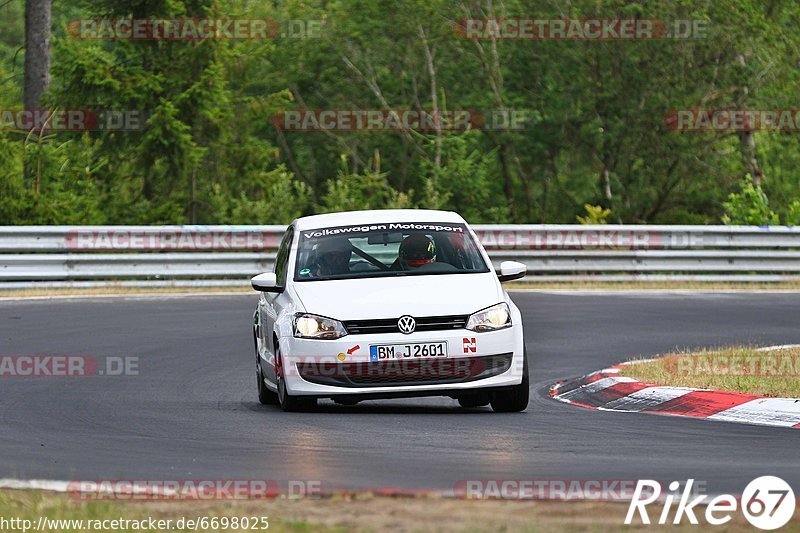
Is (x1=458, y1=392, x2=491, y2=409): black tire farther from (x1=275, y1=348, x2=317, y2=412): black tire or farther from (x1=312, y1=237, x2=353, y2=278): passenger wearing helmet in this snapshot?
(x1=312, y1=237, x2=353, y2=278): passenger wearing helmet

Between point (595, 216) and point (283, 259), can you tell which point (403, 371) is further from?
point (595, 216)

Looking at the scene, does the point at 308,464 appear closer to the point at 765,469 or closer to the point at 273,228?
the point at 765,469

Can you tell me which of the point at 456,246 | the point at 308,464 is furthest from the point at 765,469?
the point at 456,246

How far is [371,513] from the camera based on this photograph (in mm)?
6770

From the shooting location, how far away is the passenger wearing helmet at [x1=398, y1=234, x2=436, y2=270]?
487 inches

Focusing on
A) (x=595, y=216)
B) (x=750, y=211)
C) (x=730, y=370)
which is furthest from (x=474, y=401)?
(x=595, y=216)

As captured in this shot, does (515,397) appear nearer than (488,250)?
Yes

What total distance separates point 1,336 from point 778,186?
77.3 ft

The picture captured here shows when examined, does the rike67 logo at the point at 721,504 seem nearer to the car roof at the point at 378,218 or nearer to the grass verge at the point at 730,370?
the grass verge at the point at 730,370

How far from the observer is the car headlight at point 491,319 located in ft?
37.6

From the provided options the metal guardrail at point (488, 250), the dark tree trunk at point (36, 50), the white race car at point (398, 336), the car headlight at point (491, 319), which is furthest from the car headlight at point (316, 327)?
the dark tree trunk at point (36, 50)

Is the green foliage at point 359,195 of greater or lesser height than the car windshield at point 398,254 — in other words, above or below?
below

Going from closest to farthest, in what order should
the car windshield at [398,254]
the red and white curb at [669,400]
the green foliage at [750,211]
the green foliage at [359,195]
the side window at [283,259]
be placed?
1. the red and white curb at [669,400]
2. the car windshield at [398,254]
3. the side window at [283,259]
4. the green foliage at [750,211]
5. the green foliage at [359,195]

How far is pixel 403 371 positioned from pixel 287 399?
944 mm
